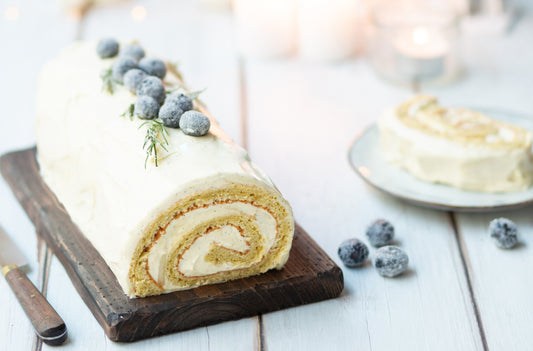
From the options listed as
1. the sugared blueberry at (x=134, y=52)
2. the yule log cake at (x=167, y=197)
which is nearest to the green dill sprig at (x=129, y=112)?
the yule log cake at (x=167, y=197)

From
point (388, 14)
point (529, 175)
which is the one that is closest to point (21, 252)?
point (529, 175)

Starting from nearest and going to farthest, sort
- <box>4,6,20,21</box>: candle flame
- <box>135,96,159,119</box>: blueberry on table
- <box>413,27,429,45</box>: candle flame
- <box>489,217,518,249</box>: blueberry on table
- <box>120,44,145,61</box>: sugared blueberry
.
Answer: <box>135,96,159,119</box>: blueberry on table → <box>489,217,518,249</box>: blueberry on table → <box>120,44,145,61</box>: sugared blueberry → <box>413,27,429,45</box>: candle flame → <box>4,6,20,21</box>: candle flame

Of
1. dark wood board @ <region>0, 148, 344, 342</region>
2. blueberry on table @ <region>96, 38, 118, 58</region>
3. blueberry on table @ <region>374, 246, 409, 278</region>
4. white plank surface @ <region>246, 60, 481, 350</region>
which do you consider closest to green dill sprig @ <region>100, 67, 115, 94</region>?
blueberry on table @ <region>96, 38, 118, 58</region>

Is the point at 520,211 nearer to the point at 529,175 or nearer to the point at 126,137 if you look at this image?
the point at 529,175

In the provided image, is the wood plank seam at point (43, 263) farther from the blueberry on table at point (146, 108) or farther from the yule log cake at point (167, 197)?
the blueberry on table at point (146, 108)

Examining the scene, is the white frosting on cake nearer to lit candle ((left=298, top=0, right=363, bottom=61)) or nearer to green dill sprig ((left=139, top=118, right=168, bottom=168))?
green dill sprig ((left=139, top=118, right=168, bottom=168))

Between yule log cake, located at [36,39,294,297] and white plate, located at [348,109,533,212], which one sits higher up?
yule log cake, located at [36,39,294,297]

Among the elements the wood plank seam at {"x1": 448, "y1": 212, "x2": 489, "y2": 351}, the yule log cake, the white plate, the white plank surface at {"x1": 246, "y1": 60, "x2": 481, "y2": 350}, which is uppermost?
the yule log cake
